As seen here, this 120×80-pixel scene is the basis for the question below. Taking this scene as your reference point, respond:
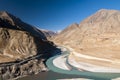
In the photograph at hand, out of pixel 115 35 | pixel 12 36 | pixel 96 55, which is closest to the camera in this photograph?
pixel 96 55

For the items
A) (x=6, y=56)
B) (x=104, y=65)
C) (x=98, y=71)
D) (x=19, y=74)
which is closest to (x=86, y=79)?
(x=98, y=71)

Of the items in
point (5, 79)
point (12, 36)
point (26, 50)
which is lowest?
point (5, 79)

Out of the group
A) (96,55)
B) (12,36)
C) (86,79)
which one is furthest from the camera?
(12,36)

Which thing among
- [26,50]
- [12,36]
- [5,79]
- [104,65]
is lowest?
[5,79]

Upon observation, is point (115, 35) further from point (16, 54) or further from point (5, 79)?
point (5, 79)

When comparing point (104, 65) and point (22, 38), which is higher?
point (22, 38)

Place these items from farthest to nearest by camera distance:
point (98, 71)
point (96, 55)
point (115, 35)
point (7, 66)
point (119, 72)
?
1. point (115, 35)
2. point (96, 55)
3. point (7, 66)
4. point (98, 71)
5. point (119, 72)

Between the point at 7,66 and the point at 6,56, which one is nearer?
the point at 7,66

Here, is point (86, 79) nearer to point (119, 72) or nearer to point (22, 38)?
point (119, 72)

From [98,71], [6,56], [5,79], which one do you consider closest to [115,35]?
[98,71]
